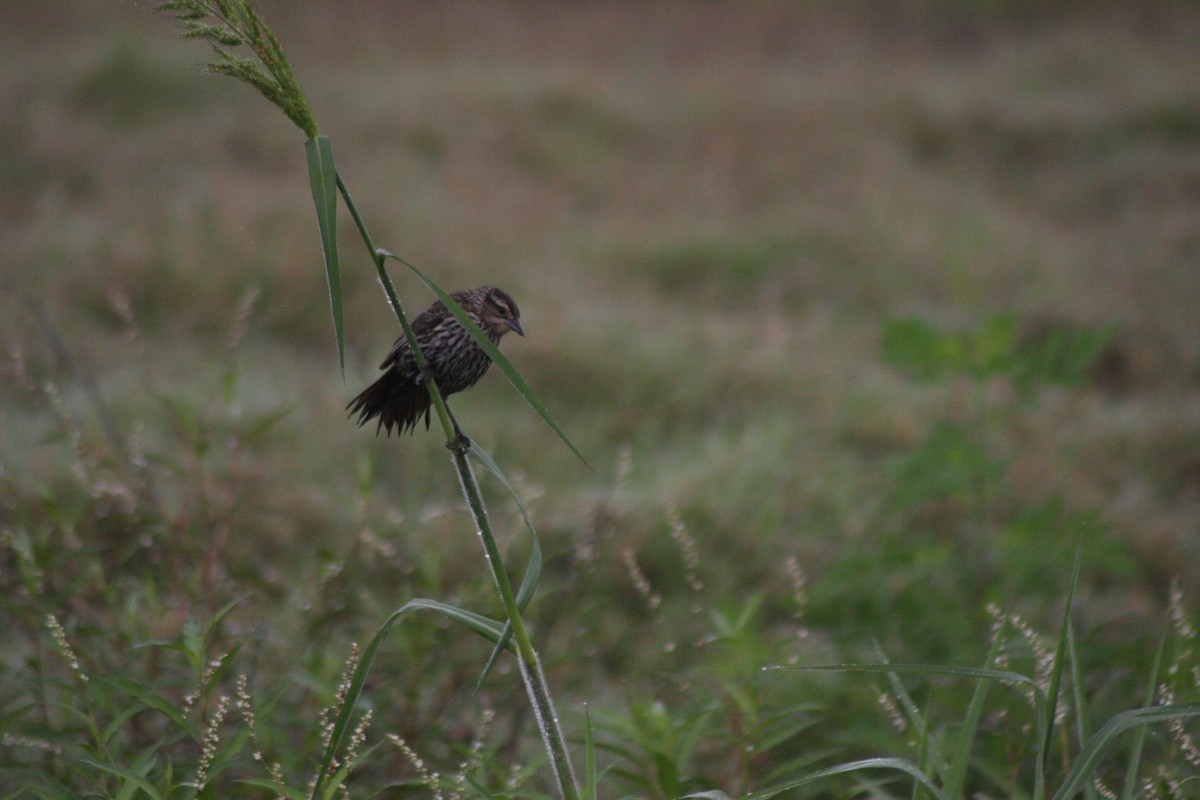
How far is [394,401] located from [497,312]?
0.65 feet

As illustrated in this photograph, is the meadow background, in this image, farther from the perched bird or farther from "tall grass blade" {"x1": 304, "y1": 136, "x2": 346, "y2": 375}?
"tall grass blade" {"x1": 304, "y1": 136, "x2": 346, "y2": 375}

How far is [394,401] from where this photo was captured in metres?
1.31

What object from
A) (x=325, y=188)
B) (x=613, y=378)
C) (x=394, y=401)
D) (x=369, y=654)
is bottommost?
(x=613, y=378)

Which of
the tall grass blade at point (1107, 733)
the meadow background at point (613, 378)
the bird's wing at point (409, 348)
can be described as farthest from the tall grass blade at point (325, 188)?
the tall grass blade at point (1107, 733)

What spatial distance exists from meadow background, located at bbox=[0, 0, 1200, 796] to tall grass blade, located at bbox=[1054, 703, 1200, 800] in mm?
330

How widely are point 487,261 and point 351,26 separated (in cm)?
519

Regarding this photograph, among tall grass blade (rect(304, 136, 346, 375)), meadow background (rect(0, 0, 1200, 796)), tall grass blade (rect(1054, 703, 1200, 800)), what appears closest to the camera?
tall grass blade (rect(304, 136, 346, 375))

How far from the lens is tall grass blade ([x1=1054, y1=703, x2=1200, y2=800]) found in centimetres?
138

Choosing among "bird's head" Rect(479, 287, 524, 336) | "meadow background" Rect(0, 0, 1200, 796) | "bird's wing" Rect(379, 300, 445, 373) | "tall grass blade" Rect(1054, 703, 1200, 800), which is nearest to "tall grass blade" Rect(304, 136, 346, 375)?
→ "bird's wing" Rect(379, 300, 445, 373)

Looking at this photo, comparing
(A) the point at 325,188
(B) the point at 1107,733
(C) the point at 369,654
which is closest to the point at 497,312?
(A) the point at 325,188

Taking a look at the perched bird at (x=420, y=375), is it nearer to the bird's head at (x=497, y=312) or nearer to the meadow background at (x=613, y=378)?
the bird's head at (x=497, y=312)

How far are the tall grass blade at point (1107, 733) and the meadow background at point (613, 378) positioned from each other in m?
0.33

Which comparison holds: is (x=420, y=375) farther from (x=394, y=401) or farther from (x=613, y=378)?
(x=613, y=378)

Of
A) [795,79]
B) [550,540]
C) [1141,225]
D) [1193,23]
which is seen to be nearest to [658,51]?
[795,79]
